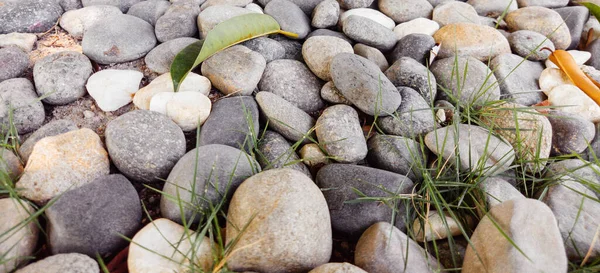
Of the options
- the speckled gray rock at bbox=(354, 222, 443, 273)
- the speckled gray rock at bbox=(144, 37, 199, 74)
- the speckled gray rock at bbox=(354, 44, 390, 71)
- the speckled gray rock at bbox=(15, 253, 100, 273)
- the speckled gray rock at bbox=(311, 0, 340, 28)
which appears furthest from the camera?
the speckled gray rock at bbox=(311, 0, 340, 28)

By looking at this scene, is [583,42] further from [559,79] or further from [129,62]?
[129,62]

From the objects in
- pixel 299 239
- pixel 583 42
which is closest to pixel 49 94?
pixel 299 239

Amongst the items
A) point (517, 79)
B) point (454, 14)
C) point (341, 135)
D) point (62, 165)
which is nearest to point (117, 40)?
point (62, 165)

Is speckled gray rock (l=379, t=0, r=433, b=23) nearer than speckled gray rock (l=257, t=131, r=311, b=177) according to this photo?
No

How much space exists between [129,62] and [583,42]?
1.93 meters

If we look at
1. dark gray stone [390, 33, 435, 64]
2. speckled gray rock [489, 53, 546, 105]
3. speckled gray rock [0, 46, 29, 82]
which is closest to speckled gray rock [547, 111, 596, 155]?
speckled gray rock [489, 53, 546, 105]

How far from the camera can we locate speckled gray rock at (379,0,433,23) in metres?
1.84

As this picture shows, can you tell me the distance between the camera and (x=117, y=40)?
152 centimetres

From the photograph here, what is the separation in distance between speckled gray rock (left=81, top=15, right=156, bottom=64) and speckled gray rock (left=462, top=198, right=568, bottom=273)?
49.0 inches

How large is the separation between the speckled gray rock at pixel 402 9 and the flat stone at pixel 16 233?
1487 mm

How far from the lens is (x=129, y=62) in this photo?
1.55 metres

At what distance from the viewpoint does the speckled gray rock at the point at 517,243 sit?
96 cm

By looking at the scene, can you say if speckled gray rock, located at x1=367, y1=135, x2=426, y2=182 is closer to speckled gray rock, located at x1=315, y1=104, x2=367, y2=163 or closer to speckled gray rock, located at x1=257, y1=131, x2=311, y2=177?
speckled gray rock, located at x1=315, y1=104, x2=367, y2=163

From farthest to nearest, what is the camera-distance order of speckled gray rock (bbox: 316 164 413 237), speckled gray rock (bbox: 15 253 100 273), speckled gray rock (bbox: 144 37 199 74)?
speckled gray rock (bbox: 144 37 199 74) → speckled gray rock (bbox: 316 164 413 237) → speckled gray rock (bbox: 15 253 100 273)
